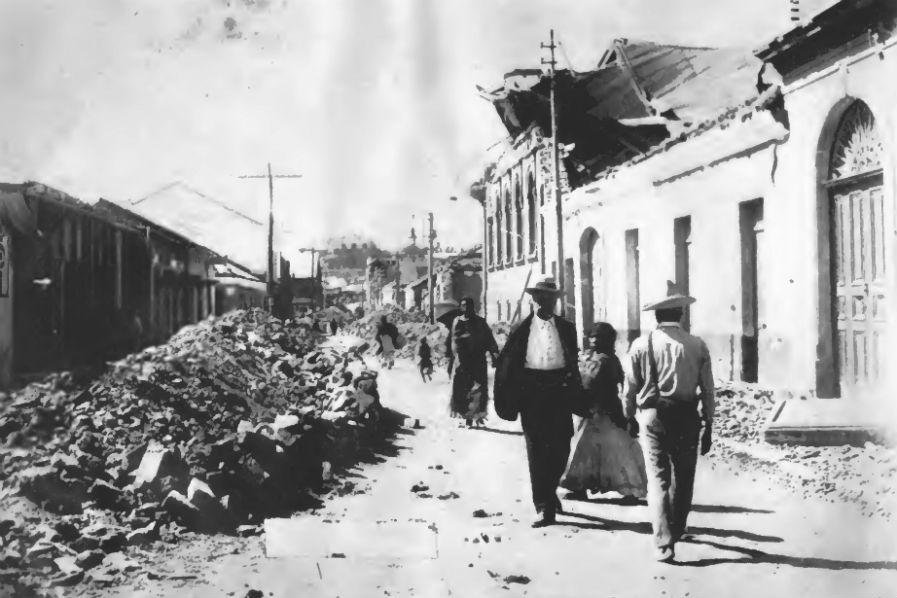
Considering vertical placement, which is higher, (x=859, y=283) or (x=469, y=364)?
(x=859, y=283)

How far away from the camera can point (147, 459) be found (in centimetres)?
629

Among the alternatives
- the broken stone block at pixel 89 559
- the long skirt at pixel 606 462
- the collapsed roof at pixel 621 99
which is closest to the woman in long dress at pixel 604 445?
the long skirt at pixel 606 462

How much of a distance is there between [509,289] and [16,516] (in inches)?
648

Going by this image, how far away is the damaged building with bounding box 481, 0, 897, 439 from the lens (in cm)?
873

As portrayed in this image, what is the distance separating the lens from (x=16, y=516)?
539 cm

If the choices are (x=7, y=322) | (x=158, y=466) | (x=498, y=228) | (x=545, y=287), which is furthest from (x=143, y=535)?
(x=498, y=228)

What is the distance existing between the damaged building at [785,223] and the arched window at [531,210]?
2927 mm

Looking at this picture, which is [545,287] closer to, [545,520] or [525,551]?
[545,520]

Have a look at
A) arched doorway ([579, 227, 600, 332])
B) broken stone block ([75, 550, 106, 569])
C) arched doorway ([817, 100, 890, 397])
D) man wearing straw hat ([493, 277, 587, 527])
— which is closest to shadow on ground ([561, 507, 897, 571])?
man wearing straw hat ([493, 277, 587, 527])

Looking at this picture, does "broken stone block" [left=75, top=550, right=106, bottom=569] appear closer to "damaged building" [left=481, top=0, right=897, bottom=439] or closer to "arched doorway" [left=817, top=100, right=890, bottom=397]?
"damaged building" [left=481, top=0, right=897, bottom=439]

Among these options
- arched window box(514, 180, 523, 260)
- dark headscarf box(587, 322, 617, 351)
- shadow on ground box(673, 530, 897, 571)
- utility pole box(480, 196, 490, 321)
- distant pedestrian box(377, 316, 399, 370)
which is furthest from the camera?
distant pedestrian box(377, 316, 399, 370)

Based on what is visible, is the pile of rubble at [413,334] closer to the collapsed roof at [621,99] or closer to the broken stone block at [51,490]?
the collapsed roof at [621,99]

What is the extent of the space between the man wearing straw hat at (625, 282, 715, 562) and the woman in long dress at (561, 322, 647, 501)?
1.20m

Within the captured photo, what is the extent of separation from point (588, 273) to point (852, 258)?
29.5 ft
